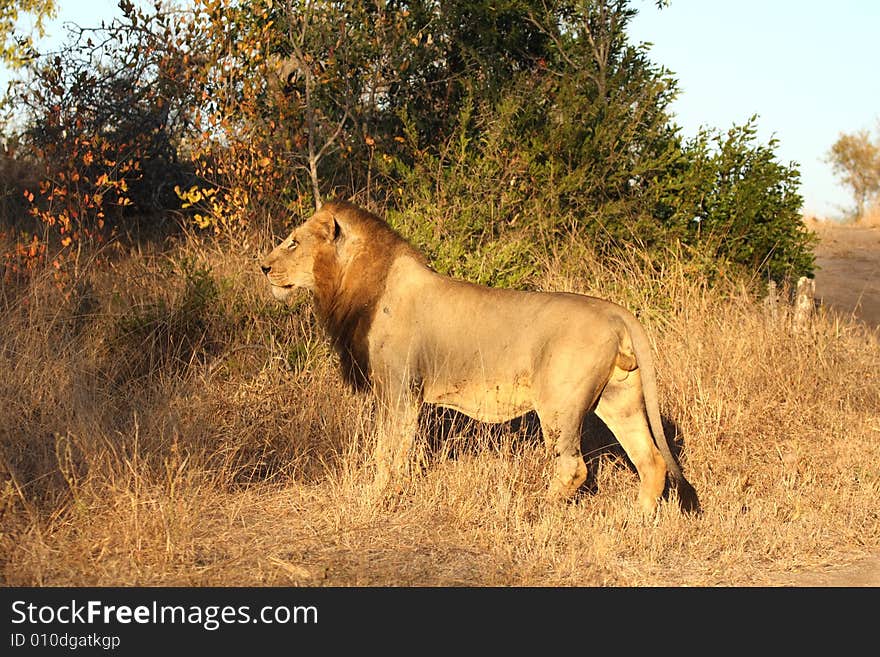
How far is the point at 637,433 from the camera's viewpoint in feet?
20.1

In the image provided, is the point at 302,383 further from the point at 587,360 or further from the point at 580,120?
the point at 580,120

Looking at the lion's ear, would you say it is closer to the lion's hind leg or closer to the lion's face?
the lion's face

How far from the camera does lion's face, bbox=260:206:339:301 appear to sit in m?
6.63

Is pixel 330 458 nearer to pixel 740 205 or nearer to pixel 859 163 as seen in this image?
pixel 740 205

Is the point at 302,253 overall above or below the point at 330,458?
above

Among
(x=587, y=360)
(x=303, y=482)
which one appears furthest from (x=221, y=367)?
(x=587, y=360)

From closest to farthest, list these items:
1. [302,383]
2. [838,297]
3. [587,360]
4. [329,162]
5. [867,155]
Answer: [587,360] → [302,383] → [329,162] → [838,297] → [867,155]

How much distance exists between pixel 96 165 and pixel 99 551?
6652mm

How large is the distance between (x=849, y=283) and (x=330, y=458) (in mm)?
11158

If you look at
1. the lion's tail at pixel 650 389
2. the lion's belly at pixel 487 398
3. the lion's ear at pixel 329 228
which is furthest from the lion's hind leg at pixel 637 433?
the lion's ear at pixel 329 228

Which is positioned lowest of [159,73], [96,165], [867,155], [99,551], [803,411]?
[99,551]

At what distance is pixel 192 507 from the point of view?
539 centimetres

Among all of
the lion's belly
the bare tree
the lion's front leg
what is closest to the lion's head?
the lion's front leg

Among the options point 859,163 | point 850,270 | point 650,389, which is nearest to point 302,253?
point 650,389
